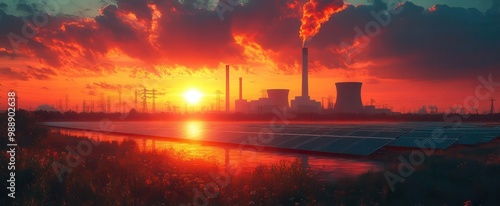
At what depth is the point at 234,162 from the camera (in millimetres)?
26250

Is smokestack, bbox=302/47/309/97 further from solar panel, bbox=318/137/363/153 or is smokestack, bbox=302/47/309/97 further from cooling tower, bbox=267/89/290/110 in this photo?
solar panel, bbox=318/137/363/153

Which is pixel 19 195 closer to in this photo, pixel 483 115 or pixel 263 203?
pixel 263 203

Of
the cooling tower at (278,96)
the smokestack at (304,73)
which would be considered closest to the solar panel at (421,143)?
the smokestack at (304,73)

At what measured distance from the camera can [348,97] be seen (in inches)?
4528

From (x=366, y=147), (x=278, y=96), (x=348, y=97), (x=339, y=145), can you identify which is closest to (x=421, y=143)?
(x=366, y=147)

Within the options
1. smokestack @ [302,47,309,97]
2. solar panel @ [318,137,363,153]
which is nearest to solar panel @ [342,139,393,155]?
solar panel @ [318,137,363,153]

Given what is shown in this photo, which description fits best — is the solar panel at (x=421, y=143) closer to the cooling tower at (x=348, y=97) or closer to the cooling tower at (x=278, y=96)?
the cooling tower at (x=348, y=97)

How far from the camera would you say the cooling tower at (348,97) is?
114 metres

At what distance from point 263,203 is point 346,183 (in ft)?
18.9

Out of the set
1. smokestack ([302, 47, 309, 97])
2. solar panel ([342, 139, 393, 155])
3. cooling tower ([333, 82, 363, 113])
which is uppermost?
smokestack ([302, 47, 309, 97])

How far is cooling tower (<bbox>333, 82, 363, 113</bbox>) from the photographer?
114 meters

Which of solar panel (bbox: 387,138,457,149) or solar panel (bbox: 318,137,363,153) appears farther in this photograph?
solar panel (bbox: 387,138,457,149)

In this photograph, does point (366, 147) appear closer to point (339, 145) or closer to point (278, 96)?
point (339, 145)

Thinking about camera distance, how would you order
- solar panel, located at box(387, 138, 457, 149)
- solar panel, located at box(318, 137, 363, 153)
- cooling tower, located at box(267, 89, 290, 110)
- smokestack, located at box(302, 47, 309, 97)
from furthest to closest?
1. cooling tower, located at box(267, 89, 290, 110)
2. smokestack, located at box(302, 47, 309, 97)
3. solar panel, located at box(387, 138, 457, 149)
4. solar panel, located at box(318, 137, 363, 153)
